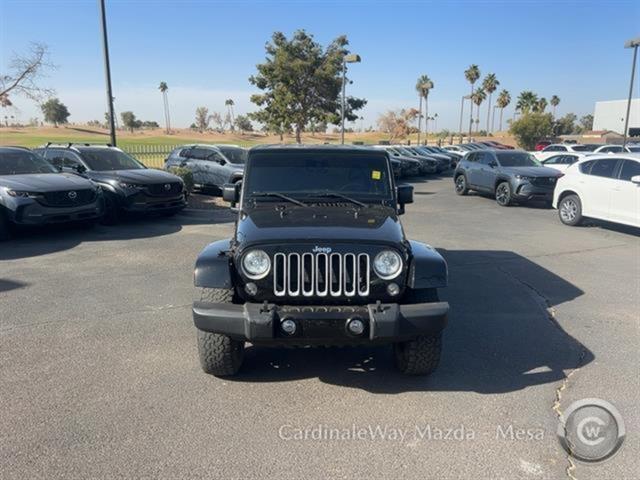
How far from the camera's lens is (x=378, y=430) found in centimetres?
336

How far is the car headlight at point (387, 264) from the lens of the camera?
146 inches

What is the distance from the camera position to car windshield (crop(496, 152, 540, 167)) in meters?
16.2

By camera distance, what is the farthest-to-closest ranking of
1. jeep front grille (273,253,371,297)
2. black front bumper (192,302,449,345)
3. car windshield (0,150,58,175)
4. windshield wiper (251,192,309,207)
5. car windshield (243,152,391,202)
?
car windshield (0,150,58,175) → car windshield (243,152,391,202) → windshield wiper (251,192,309,207) → jeep front grille (273,253,371,297) → black front bumper (192,302,449,345)

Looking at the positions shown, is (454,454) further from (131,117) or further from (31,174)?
(131,117)

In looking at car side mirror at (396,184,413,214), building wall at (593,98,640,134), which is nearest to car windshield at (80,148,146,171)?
car side mirror at (396,184,413,214)

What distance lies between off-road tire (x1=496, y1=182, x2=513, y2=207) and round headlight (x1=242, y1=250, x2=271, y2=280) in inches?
514

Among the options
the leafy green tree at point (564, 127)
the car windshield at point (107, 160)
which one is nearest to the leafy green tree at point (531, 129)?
the leafy green tree at point (564, 127)

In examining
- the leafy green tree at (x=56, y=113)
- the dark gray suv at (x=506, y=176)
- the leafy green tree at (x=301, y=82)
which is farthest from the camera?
the leafy green tree at (x=56, y=113)

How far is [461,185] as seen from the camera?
1841cm

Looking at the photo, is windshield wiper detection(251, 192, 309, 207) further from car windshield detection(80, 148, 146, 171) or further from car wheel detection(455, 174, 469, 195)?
car wheel detection(455, 174, 469, 195)

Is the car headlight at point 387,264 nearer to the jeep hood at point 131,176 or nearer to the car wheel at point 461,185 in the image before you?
the jeep hood at point 131,176

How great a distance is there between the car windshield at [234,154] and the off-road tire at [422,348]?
1248cm

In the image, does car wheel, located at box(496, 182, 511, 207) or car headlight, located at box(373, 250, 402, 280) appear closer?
car headlight, located at box(373, 250, 402, 280)

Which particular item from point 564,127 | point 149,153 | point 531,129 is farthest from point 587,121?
point 149,153
